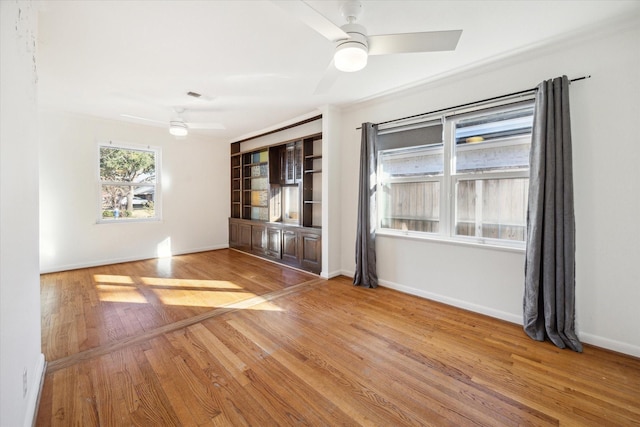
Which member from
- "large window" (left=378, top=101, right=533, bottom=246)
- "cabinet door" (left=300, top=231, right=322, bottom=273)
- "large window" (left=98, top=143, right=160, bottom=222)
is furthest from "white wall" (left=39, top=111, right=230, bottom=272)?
"large window" (left=378, top=101, right=533, bottom=246)

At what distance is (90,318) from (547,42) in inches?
198

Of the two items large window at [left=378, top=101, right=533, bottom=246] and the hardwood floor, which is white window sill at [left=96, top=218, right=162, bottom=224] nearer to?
the hardwood floor

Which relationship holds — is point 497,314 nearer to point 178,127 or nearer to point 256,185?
point 178,127

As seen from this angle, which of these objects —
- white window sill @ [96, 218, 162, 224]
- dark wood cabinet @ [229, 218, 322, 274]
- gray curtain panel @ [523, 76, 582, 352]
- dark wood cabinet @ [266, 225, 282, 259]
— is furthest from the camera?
dark wood cabinet @ [266, 225, 282, 259]

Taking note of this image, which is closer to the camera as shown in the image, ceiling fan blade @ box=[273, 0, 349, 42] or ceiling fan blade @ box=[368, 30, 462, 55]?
ceiling fan blade @ box=[273, 0, 349, 42]

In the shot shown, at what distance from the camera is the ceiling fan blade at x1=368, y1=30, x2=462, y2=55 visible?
5.10 ft

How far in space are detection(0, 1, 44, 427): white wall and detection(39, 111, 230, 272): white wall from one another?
3.38 meters

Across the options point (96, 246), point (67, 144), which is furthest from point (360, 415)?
point (67, 144)

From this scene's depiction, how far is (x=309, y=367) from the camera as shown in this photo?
1983 mm

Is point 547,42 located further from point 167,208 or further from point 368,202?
point 167,208

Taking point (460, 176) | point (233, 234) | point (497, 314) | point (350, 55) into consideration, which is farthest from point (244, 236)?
point (350, 55)

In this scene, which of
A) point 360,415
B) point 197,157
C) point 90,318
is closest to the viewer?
point 360,415

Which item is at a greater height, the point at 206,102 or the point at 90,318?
the point at 206,102

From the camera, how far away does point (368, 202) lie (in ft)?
12.1
